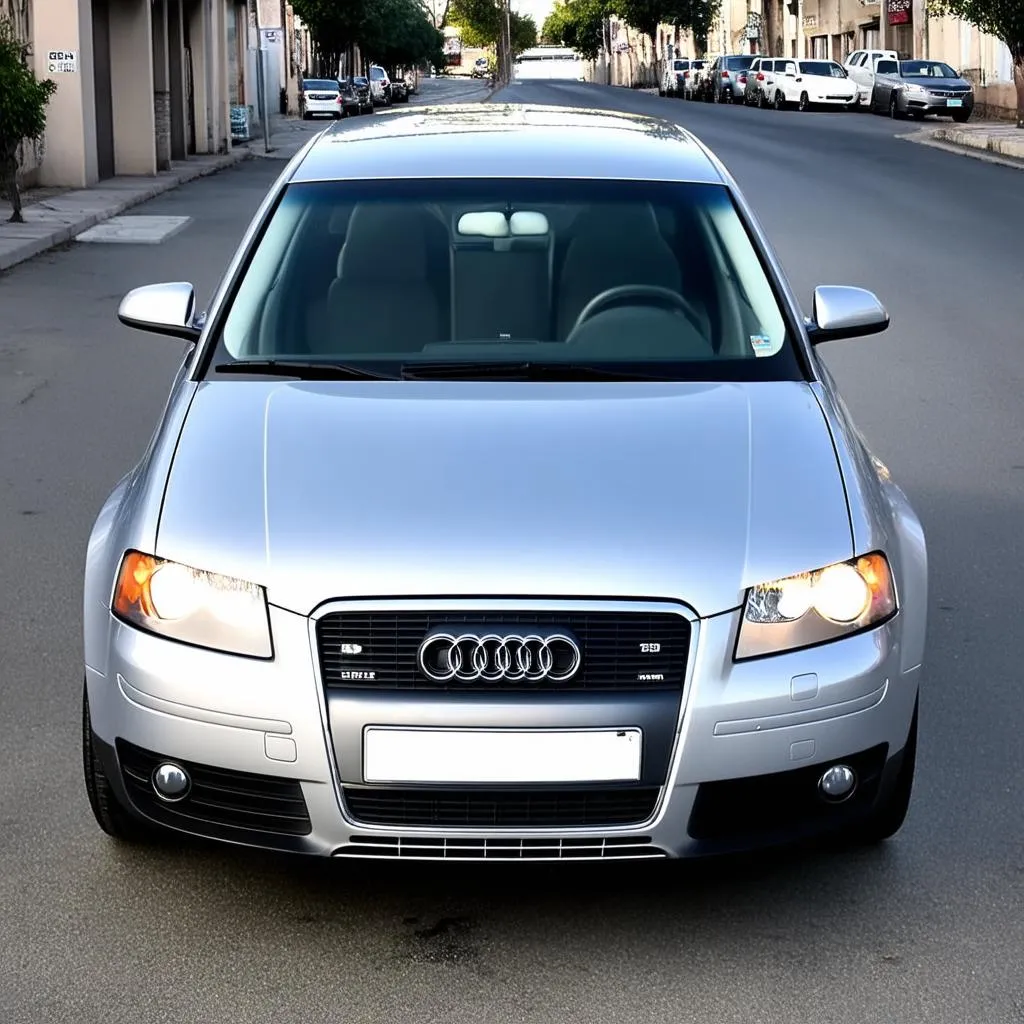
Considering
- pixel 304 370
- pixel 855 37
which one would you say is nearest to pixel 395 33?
pixel 855 37

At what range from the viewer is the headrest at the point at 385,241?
203 inches

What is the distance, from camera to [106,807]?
4.07 meters

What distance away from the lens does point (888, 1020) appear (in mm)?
3441

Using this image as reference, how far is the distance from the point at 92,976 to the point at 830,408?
2.10 m

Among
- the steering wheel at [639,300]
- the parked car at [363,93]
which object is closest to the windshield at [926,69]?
the parked car at [363,93]

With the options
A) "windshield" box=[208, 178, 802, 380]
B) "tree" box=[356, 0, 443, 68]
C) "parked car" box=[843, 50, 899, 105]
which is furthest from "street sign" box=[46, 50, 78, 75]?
"tree" box=[356, 0, 443, 68]

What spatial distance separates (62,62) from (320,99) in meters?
38.2

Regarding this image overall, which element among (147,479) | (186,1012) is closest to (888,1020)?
(186,1012)

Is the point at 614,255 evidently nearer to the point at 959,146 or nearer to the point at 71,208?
the point at 71,208

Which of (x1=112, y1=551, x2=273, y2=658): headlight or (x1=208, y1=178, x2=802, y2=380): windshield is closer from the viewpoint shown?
(x1=112, y1=551, x2=273, y2=658): headlight

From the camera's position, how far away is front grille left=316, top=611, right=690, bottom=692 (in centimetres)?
354

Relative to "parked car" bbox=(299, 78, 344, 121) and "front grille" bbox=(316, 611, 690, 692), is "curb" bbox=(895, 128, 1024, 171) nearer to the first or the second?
"parked car" bbox=(299, 78, 344, 121)

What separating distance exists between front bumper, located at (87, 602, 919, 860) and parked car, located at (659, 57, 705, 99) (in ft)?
234

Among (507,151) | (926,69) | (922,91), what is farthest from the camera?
(926,69)
